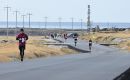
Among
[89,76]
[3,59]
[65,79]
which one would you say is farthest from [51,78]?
[3,59]

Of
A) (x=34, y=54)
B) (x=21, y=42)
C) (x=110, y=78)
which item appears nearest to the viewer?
(x=110, y=78)

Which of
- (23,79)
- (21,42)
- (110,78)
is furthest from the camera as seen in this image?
(21,42)

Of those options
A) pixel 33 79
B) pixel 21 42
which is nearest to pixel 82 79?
pixel 33 79

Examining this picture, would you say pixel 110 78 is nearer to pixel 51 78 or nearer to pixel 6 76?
pixel 51 78

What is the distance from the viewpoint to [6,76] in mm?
18953

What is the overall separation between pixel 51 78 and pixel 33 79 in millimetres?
964

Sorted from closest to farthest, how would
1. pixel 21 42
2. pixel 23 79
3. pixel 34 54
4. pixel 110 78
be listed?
pixel 23 79, pixel 110 78, pixel 21 42, pixel 34 54

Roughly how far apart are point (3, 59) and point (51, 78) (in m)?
12.6

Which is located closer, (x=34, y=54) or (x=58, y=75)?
(x=58, y=75)

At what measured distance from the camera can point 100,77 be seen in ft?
65.6

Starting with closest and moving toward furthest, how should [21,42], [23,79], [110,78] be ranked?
1. [23,79]
2. [110,78]
3. [21,42]

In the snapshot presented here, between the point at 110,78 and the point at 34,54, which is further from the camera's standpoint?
the point at 34,54

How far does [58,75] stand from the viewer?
20156 mm

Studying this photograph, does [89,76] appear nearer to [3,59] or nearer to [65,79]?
[65,79]
